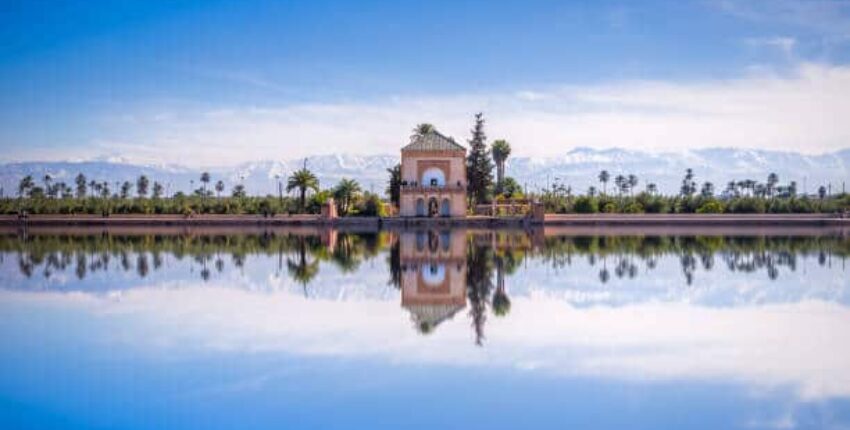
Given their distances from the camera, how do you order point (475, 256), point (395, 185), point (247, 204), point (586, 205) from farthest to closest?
point (247, 204) → point (395, 185) → point (586, 205) → point (475, 256)

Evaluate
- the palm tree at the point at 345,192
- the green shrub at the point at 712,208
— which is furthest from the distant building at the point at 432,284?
the green shrub at the point at 712,208

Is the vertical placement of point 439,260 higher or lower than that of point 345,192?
lower

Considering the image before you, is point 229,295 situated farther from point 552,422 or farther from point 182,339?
point 552,422

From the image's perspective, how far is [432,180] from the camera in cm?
4816

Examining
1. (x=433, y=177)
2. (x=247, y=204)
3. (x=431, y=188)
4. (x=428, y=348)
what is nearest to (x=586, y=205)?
(x=433, y=177)

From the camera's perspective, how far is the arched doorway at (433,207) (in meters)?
47.9

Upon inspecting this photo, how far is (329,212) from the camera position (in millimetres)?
46656

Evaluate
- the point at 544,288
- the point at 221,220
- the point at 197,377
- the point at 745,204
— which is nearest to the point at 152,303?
the point at 197,377

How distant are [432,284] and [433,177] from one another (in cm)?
3360

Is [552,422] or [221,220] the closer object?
[552,422]

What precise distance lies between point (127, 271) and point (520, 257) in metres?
9.43

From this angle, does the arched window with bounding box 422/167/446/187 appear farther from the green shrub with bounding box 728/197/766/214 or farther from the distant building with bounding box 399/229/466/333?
the distant building with bounding box 399/229/466/333

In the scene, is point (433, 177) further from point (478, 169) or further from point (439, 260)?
point (439, 260)

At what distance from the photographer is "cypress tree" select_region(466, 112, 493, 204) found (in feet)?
176
